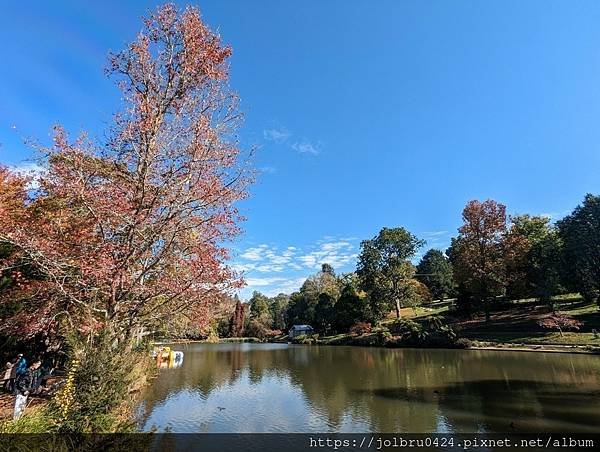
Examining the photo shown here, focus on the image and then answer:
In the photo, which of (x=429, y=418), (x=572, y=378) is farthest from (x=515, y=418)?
(x=572, y=378)

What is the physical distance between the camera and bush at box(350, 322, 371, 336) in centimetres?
5471

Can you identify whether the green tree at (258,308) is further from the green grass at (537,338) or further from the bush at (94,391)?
the bush at (94,391)

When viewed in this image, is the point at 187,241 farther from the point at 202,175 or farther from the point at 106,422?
the point at 106,422

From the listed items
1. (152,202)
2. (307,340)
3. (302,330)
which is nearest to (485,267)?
(307,340)

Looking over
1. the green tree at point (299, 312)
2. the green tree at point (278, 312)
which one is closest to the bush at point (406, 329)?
the green tree at point (299, 312)

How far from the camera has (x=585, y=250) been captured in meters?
39.3

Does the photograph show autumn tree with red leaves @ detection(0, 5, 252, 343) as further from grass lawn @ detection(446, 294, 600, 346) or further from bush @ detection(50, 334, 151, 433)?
grass lawn @ detection(446, 294, 600, 346)

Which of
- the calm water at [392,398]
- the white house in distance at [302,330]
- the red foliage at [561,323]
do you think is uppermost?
the white house in distance at [302,330]

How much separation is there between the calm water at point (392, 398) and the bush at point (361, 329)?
26389 mm

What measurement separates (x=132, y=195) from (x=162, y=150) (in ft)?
4.91

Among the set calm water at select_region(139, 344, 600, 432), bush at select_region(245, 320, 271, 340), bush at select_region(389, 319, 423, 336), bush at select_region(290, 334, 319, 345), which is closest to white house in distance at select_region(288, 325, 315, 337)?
bush at select_region(290, 334, 319, 345)

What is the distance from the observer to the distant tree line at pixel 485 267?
4038 centimetres

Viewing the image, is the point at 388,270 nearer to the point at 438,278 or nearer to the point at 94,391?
the point at 438,278

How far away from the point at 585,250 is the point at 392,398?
3430cm
